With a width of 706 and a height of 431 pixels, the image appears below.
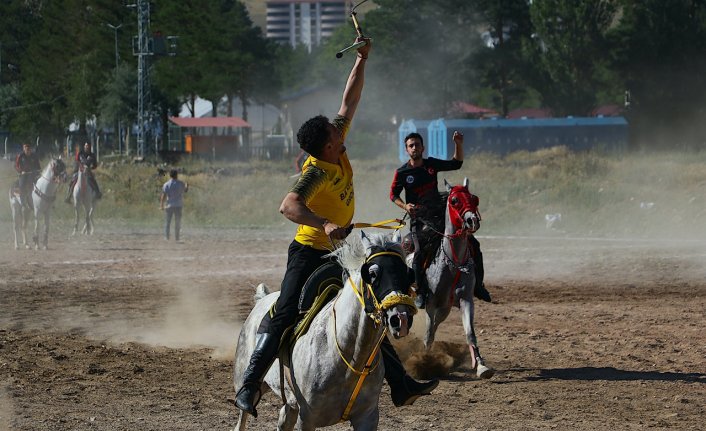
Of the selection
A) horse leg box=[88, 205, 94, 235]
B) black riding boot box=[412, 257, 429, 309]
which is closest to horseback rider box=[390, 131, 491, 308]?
black riding boot box=[412, 257, 429, 309]

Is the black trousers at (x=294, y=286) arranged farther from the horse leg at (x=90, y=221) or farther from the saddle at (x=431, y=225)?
the horse leg at (x=90, y=221)

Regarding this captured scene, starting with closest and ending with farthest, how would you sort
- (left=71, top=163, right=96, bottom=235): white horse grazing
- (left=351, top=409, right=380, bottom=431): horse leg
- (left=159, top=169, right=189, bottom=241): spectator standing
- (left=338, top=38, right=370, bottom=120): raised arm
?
(left=351, top=409, right=380, bottom=431): horse leg
(left=338, top=38, right=370, bottom=120): raised arm
(left=159, top=169, right=189, bottom=241): spectator standing
(left=71, top=163, right=96, bottom=235): white horse grazing

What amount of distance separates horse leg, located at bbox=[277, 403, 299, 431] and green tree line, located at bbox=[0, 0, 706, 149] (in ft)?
230

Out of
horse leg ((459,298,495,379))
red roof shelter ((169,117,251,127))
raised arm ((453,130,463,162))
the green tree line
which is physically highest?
the green tree line

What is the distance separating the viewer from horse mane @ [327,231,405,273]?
7.17 m

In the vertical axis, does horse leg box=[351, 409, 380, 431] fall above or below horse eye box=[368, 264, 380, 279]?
below

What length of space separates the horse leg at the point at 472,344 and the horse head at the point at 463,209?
2.97 feet

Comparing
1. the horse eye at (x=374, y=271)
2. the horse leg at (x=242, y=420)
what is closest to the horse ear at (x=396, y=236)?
the horse eye at (x=374, y=271)

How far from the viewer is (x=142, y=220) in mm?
42750

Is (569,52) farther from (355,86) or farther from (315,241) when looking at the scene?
(315,241)

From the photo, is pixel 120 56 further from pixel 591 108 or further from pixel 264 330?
pixel 264 330

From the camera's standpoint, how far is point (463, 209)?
12906 millimetres

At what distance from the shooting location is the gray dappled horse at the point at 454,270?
13.0 metres

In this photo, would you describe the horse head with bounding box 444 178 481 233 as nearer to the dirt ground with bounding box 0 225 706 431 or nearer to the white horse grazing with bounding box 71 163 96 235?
the dirt ground with bounding box 0 225 706 431
